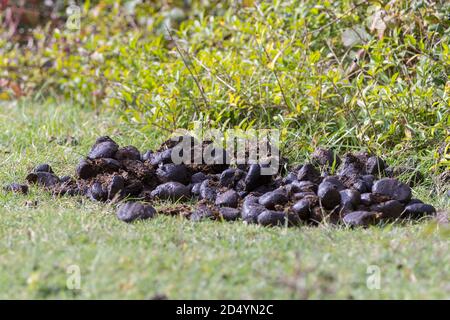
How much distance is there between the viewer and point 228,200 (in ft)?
11.7

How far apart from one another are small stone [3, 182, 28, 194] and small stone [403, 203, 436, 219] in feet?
6.53

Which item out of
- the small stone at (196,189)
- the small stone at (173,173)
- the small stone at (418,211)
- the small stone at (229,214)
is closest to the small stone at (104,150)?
the small stone at (173,173)

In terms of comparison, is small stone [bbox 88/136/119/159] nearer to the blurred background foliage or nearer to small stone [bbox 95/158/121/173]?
small stone [bbox 95/158/121/173]

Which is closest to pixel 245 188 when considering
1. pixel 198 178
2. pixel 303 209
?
pixel 198 178

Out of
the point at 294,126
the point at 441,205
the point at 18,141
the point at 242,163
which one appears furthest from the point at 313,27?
the point at 18,141

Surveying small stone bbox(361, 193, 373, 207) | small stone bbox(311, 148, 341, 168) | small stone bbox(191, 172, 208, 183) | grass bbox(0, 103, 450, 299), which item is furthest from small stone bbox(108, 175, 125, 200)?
small stone bbox(361, 193, 373, 207)

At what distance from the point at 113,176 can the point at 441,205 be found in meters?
1.74

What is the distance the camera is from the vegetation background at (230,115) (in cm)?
246

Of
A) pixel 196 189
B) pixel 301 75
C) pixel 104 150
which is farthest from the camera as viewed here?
pixel 301 75

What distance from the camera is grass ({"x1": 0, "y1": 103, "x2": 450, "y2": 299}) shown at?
2346 millimetres

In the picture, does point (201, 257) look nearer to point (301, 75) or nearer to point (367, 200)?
point (367, 200)

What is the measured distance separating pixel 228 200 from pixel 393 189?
829 mm

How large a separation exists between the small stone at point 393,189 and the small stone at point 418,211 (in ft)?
0.29

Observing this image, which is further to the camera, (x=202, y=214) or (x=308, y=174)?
(x=308, y=174)
